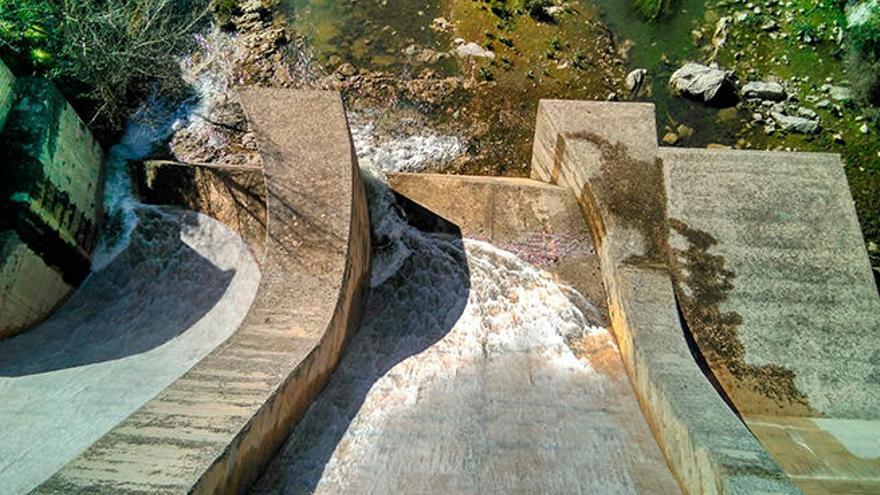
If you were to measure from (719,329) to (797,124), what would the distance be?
3882mm

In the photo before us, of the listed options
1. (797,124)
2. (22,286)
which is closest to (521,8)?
(797,124)

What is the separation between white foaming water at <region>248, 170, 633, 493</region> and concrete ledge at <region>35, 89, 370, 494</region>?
9.1 inches

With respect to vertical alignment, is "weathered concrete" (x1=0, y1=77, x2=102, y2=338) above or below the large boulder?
below

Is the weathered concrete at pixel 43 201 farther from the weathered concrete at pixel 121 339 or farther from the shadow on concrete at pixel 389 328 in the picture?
the shadow on concrete at pixel 389 328

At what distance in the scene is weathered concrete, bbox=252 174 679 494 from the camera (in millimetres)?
3977

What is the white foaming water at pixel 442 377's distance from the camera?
13.3 feet

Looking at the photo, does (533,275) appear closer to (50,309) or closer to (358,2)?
(50,309)

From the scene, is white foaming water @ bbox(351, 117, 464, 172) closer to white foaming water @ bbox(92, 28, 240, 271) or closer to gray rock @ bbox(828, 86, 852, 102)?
white foaming water @ bbox(92, 28, 240, 271)

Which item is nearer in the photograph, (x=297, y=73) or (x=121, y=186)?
(x=121, y=186)

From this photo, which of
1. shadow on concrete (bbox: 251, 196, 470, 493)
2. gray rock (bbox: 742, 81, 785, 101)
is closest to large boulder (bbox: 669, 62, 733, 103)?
gray rock (bbox: 742, 81, 785, 101)

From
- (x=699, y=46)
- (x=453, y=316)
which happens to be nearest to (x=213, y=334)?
(x=453, y=316)

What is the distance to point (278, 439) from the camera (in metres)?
4.10

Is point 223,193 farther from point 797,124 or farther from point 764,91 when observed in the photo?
point 797,124

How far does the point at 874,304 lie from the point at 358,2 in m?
7.46
